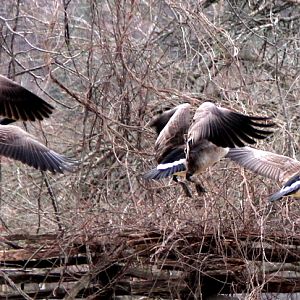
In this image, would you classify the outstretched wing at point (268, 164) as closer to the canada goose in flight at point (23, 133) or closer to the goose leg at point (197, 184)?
the goose leg at point (197, 184)

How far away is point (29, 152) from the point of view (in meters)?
7.99

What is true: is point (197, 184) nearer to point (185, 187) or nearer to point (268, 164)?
point (185, 187)

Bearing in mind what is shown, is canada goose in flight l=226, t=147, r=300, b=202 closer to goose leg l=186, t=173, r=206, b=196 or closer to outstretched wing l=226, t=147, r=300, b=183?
outstretched wing l=226, t=147, r=300, b=183

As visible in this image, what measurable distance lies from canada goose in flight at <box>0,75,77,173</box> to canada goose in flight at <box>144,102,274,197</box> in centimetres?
87

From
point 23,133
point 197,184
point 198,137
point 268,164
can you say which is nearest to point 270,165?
point 268,164

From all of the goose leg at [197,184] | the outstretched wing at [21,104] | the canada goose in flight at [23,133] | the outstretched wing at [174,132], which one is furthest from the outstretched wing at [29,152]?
the goose leg at [197,184]

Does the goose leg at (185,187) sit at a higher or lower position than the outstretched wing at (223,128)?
lower

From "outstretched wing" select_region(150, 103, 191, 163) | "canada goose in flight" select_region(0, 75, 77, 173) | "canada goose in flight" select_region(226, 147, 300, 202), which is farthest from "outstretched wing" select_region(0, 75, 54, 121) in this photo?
"canada goose in flight" select_region(226, 147, 300, 202)

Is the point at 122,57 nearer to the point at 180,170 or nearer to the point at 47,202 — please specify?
the point at 180,170

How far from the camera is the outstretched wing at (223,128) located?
7.00m

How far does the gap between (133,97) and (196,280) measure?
200 cm

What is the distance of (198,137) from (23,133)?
1662 millimetres

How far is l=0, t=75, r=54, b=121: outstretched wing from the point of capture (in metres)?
7.59

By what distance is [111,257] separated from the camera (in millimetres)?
7172
